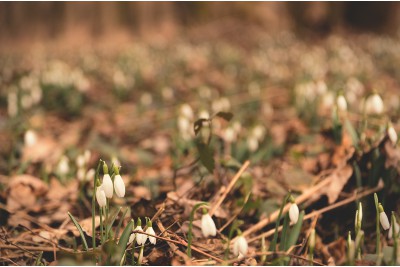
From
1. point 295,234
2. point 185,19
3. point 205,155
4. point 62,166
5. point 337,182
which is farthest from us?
point 185,19

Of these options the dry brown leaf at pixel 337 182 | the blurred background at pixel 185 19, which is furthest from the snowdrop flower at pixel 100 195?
the blurred background at pixel 185 19

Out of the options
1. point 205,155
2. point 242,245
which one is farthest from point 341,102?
point 242,245

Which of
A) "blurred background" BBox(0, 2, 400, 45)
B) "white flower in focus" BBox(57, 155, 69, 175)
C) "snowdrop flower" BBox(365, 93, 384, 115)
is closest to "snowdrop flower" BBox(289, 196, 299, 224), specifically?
"snowdrop flower" BBox(365, 93, 384, 115)

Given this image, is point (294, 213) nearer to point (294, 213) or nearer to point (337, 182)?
point (294, 213)

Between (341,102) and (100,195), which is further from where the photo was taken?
(341,102)

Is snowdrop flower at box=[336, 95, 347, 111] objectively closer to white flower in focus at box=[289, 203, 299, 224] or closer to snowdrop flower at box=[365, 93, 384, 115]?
snowdrop flower at box=[365, 93, 384, 115]

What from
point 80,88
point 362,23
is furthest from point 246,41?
point 80,88

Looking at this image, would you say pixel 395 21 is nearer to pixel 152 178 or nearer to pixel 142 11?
pixel 142 11

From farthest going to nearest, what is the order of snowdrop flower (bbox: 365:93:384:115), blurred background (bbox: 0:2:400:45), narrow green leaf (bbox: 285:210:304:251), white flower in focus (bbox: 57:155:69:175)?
blurred background (bbox: 0:2:400:45) < white flower in focus (bbox: 57:155:69:175) < snowdrop flower (bbox: 365:93:384:115) < narrow green leaf (bbox: 285:210:304:251)
